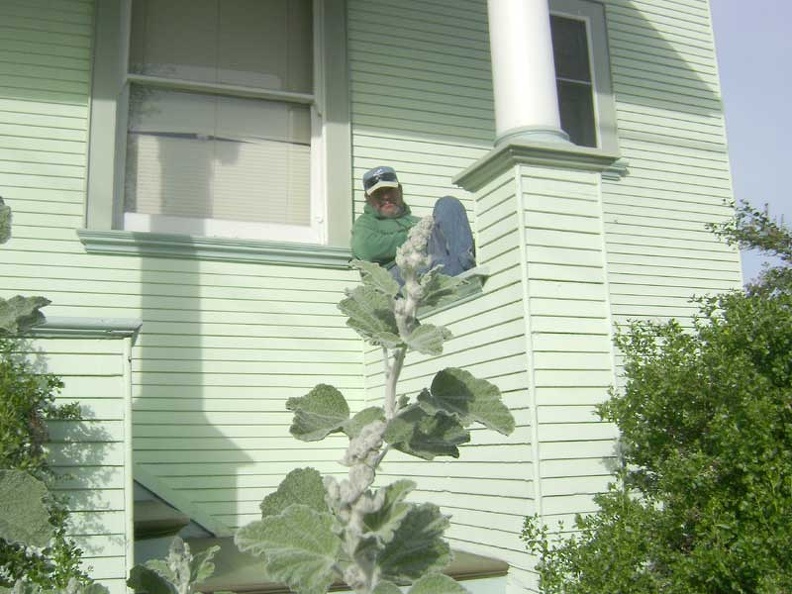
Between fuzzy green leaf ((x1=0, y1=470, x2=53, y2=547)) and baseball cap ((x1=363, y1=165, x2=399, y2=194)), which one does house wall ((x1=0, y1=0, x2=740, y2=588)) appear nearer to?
baseball cap ((x1=363, y1=165, x2=399, y2=194))

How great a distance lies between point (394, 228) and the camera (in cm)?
511

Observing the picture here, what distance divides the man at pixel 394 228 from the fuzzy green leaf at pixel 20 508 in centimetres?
341

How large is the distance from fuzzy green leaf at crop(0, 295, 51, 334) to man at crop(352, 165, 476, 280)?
3318 mm

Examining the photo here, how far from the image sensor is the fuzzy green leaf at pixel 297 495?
837 millimetres

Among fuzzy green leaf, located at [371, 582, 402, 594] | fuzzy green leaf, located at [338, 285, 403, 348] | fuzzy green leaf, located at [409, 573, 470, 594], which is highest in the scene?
fuzzy green leaf, located at [338, 285, 403, 348]

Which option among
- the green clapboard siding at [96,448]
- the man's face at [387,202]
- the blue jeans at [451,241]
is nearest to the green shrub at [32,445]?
the green clapboard siding at [96,448]

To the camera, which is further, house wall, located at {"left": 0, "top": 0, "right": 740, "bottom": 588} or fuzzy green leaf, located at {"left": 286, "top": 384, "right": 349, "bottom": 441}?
house wall, located at {"left": 0, "top": 0, "right": 740, "bottom": 588}

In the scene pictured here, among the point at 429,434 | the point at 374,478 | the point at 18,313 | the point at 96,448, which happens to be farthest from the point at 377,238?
the point at 374,478

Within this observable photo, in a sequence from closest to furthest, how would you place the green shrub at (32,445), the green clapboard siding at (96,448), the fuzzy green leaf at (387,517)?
1. the fuzzy green leaf at (387,517)
2. the green shrub at (32,445)
3. the green clapboard siding at (96,448)

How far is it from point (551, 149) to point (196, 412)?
2.72 meters

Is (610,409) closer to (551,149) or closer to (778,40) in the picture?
(551,149)

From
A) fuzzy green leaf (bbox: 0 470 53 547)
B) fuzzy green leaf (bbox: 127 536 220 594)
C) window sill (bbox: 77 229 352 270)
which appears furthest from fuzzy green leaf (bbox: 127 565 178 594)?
window sill (bbox: 77 229 352 270)

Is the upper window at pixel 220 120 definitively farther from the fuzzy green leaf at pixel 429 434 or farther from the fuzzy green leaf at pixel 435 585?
Result: the fuzzy green leaf at pixel 435 585

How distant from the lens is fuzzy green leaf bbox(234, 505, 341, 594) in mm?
716
